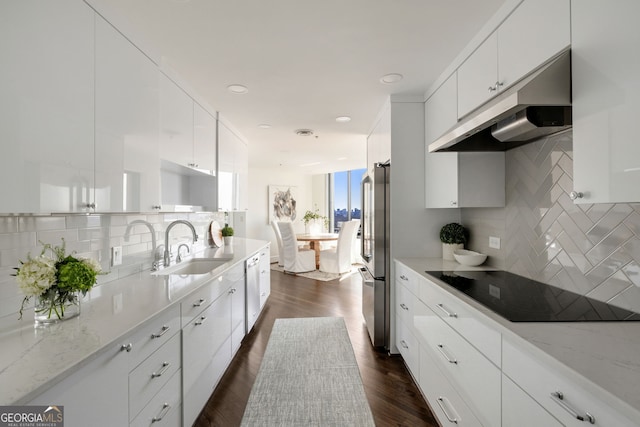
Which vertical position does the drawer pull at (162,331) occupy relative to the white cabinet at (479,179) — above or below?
below

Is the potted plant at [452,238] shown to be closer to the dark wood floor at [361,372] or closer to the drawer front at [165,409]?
the dark wood floor at [361,372]

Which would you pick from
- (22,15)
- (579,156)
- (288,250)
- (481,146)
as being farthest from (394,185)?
(288,250)

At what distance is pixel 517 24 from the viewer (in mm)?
1486

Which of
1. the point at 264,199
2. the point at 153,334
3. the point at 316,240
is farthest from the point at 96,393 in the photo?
the point at 264,199

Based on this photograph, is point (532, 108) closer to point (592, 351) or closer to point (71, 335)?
point (592, 351)

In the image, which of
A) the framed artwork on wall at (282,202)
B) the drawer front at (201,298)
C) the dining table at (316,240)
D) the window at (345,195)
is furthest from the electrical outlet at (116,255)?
the window at (345,195)

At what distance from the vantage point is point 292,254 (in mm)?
6418

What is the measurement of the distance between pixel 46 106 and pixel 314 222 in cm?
745

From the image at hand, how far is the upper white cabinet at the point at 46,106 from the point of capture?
0.99 m

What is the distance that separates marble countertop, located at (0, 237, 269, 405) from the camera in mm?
796

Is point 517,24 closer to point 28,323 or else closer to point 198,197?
point 28,323

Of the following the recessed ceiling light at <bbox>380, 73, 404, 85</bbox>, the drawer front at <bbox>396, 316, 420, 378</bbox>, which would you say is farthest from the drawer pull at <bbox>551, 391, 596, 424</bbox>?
the recessed ceiling light at <bbox>380, 73, 404, 85</bbox>

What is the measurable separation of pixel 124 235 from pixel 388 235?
84.9 inches

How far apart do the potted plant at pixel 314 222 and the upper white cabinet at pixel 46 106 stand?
6953mm
